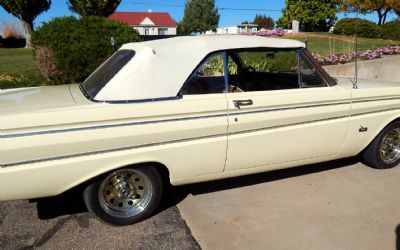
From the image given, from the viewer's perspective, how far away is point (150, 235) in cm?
347

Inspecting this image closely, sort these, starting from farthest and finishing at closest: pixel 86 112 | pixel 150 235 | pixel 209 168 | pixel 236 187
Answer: pixel 236 187
pixel 209 168
pixel 150 235
pixel 86 112

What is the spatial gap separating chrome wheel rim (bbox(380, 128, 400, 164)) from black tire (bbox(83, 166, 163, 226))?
287cm

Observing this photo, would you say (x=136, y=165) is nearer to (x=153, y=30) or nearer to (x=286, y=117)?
(x=286, y=117)

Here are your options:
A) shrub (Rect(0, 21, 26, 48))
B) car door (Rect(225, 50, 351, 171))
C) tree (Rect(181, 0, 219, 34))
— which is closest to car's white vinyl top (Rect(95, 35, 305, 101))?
car door (Rect(225, 50, 351, 171))

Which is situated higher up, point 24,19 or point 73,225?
point 24,19

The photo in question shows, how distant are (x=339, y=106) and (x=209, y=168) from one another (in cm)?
157

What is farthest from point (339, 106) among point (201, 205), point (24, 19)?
point (24, 19)

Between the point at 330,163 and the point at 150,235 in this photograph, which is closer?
the point at 150,235

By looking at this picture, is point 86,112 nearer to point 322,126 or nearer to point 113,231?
point 113,231

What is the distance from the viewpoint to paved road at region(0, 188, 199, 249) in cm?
333

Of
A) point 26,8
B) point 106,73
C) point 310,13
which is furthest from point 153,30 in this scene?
point 106,73

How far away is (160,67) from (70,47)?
6.05 metres

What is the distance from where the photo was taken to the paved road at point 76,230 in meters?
3.33

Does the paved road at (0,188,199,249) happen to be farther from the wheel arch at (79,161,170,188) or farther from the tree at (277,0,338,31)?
the tree at (277,0,338,31)
